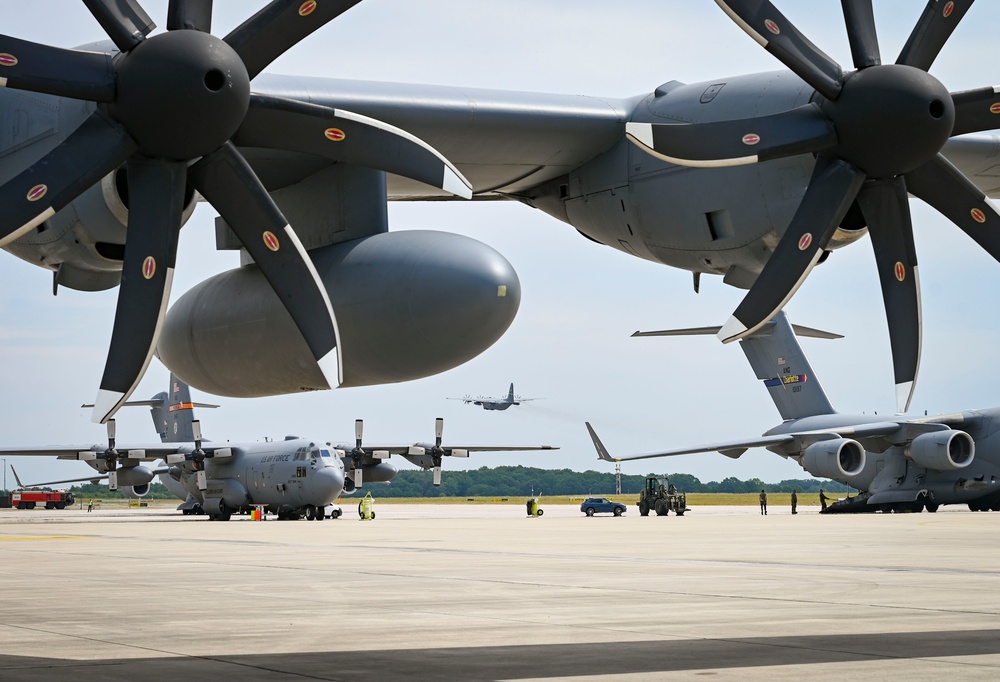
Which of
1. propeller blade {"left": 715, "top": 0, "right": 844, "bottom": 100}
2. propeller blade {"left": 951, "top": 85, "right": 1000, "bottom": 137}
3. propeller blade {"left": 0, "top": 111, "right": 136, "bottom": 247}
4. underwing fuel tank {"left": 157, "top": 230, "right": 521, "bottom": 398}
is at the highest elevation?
propeller blade {"left": 715, "top": 0, "right": 844, "bottom": 100}

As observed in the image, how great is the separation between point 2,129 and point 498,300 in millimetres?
4178

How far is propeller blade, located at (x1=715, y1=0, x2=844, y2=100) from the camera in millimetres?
8914

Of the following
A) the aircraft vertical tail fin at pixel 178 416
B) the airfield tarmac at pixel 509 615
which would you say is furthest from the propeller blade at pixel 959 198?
the aircraft vertical tail fin at pixel 178 416

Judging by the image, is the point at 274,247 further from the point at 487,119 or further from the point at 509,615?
the point at 509,615

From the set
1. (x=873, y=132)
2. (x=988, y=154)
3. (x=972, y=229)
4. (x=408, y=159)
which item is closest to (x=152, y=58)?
(x=408, y=159)

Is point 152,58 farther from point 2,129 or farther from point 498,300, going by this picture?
point 498,300

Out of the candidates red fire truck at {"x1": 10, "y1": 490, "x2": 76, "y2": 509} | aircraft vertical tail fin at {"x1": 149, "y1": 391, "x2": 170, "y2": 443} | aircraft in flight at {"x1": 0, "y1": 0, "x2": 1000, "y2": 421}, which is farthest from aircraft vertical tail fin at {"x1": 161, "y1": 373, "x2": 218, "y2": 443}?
aircraft in flight at {"x1": 0, "y1": 0, "x2": 1000, "y2": 421}

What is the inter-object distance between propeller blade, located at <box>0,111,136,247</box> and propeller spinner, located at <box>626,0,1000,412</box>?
149 inches

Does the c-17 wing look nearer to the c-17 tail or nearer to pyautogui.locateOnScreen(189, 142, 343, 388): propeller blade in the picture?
the c-17 tail

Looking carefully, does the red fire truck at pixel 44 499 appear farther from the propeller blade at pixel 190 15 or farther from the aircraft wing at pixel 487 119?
the propeller blade at pixel 190 15

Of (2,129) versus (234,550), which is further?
(234,550)

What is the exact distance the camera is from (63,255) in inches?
386

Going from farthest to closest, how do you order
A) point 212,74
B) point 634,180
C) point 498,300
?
point 634,180, point 498,300, point 212,74

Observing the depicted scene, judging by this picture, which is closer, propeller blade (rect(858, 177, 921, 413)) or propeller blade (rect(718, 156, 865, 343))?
propeller blade (rect(718, 156, 865, 343))
